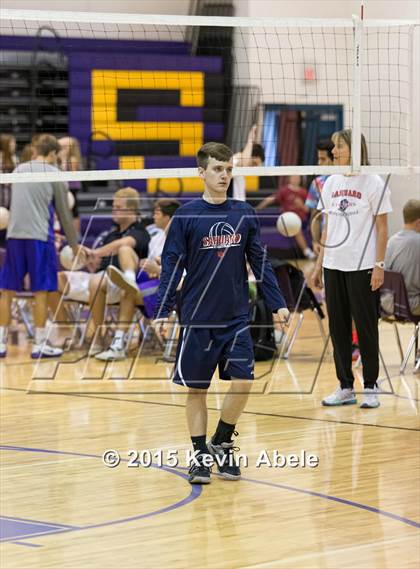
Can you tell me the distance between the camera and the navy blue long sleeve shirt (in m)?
5.80

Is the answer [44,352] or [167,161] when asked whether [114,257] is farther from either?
[167,161]

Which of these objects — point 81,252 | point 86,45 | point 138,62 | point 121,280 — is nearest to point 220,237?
point 121,280

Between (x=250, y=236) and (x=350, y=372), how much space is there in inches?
→ 87.1

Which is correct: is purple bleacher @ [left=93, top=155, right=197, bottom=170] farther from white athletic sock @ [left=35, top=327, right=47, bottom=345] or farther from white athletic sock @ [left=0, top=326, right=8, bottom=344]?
white athletic sock @ [left=35, top=327, right=47, bottom=345]

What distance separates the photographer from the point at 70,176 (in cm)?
697

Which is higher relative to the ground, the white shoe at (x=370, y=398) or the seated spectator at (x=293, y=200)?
the seated spectator at (x=293, y=200)

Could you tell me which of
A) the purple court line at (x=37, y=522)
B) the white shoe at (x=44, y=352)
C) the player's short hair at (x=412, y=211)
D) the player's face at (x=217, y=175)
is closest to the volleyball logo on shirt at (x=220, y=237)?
the player's face at (x=217, y=175)

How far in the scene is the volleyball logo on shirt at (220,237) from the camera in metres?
5.82

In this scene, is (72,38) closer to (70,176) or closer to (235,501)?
(70,176)

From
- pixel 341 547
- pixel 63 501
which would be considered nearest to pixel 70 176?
pixel 63 501

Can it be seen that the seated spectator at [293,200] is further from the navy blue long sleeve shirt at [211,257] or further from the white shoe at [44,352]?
the navy blue long sleeve shirt at [211,257]

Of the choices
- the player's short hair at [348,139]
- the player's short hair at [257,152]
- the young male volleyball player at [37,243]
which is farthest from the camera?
the player's short hair at [257,152]

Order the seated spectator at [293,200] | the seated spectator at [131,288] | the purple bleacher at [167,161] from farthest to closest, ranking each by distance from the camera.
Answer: the seated spectator at [293,200], the purple bleacher at [167,161], the seated spectator at [131,288]

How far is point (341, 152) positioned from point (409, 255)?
178 cm
